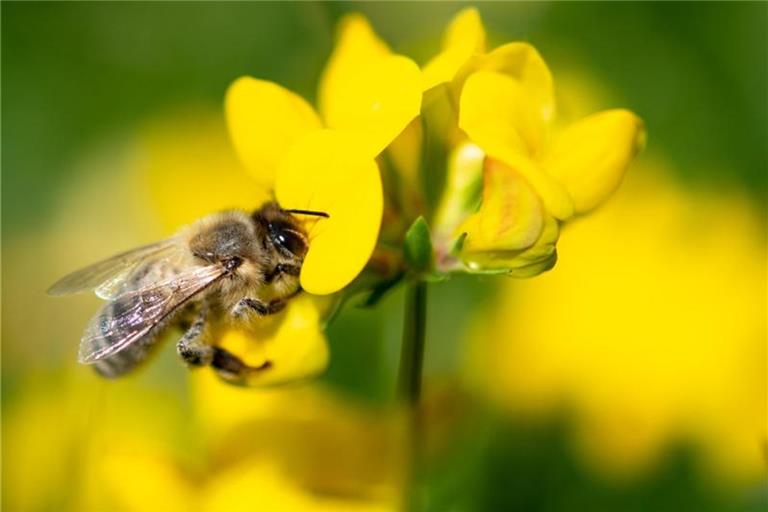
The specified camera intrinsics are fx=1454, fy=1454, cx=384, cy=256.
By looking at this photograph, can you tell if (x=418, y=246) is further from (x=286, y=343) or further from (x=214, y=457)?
(x=214, y=457)

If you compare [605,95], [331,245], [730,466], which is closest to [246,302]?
[331,245]

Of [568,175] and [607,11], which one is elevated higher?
[607,11]

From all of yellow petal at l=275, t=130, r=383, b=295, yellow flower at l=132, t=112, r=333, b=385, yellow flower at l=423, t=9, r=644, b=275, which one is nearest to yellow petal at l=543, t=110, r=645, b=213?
yellow flower at l=423, t=9, r=644, b=275

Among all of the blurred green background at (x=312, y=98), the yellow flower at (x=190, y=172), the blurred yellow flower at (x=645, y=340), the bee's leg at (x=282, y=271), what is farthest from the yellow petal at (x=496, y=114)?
the yellow flower at (x=190, y=172)

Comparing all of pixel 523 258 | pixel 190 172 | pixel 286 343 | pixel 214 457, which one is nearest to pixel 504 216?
pixel 523 258

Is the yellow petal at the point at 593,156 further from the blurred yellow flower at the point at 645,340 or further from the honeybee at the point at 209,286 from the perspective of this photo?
the blurred yellow flower at the point at 645,340

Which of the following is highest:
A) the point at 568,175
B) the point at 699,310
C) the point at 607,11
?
the point at 607,11

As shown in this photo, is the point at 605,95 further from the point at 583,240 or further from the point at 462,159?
the point at 462,159
